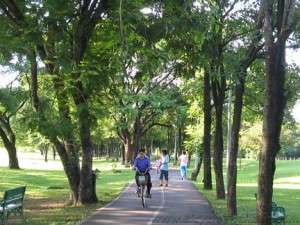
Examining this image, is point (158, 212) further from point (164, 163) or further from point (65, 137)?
point (164, 163)

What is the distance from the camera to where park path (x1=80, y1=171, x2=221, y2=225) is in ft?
52.3

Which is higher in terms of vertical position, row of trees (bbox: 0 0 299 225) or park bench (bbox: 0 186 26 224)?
row of trees (bbox: 0 0 299 225)

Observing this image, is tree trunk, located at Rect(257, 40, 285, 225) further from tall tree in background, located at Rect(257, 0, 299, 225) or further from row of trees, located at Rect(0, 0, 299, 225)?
row of trees, located at Rect(0, 0, 299, 225)

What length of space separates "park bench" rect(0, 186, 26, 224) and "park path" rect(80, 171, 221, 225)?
201 cm

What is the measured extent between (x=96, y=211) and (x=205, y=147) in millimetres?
11518

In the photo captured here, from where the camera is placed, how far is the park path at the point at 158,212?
15945 millimetres

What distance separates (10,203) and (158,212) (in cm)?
457

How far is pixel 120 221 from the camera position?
15867 mm

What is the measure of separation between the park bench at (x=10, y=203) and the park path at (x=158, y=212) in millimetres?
2009

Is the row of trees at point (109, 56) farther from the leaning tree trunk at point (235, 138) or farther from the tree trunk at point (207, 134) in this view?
the tree trunk at point (207, 134)

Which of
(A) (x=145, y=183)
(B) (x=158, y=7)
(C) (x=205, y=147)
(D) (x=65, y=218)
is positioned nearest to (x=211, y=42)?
(B) (x=158, y=7)

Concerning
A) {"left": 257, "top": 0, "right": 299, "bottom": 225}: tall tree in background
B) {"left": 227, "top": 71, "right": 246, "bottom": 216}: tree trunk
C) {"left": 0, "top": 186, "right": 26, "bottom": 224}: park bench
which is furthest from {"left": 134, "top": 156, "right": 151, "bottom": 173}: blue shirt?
{"left": 257, "top": 0, "right": 299, "bottom": 225}: tall tree in background

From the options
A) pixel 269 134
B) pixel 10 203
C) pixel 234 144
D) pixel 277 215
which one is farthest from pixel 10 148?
pixel 269 134

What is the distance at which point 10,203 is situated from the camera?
16125 mm
